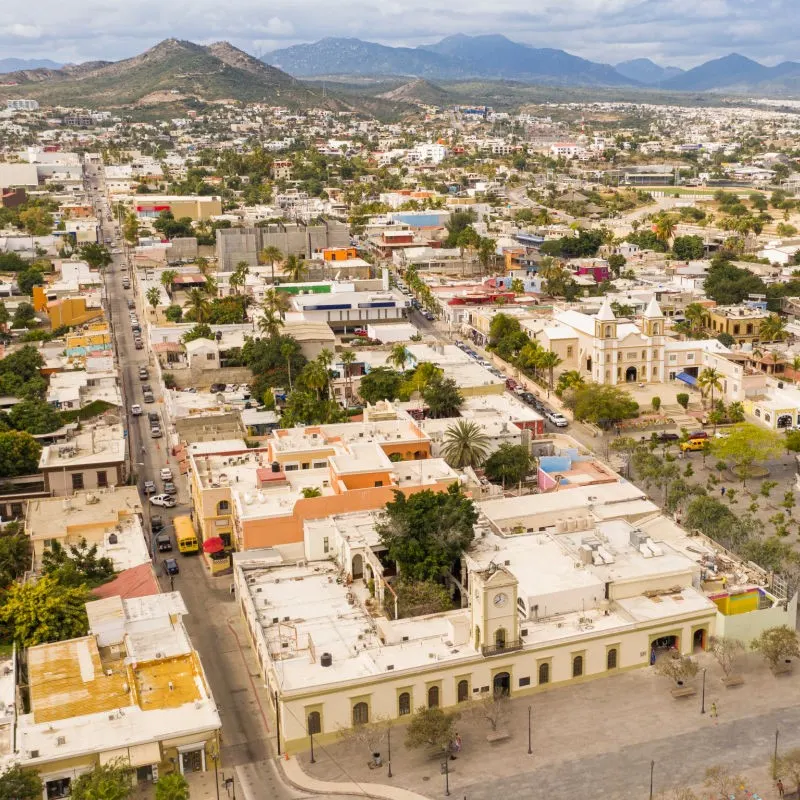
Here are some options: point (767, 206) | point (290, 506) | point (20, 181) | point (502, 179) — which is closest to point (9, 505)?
point (290, 506)

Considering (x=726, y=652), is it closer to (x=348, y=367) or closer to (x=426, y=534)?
(x=426, y=534)

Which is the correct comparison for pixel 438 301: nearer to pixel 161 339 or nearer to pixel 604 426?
pixel 161 339

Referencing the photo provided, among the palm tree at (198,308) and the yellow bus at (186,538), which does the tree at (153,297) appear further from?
the yellow bus at (186,538)

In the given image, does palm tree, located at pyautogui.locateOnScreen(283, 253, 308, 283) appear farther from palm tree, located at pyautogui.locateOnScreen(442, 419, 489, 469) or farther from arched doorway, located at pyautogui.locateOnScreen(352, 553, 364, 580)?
arched doorway, located at pyautogui.locateOnScreen(352, 553, 364, 580)

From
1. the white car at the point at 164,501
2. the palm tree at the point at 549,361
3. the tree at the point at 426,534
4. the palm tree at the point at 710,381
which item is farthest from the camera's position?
the palm tree at the point at 549,361

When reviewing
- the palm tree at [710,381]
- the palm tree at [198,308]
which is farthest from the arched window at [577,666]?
the palm tree at [198,308]

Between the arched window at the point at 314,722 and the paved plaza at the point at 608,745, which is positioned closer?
the paved plaza at the point at 608,745

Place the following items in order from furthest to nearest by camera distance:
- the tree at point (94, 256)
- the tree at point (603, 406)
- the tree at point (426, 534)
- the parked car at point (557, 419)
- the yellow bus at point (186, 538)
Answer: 1. the tree at point (94, 256)
2. the parked car at point (557, 419)
3. the tree at point (603, 406)
4. the yellow bus at point (186, 538)
5. the tree at point (426, 534)

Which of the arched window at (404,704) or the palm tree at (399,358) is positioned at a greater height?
the palm tree at (399,358)
